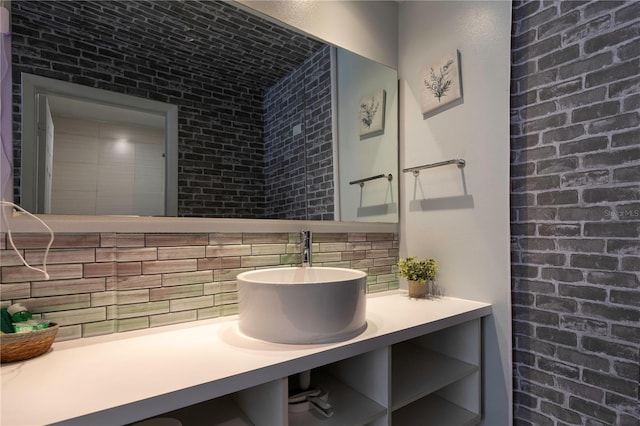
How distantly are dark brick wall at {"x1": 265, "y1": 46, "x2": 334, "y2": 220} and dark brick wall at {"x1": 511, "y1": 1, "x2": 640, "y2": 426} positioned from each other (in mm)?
825

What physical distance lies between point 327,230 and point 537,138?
958 millimetres

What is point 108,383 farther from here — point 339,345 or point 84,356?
point 339,345

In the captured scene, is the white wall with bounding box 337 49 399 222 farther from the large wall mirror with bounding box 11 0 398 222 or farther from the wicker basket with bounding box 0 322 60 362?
the wicker basket with bounding box 0 322 60 362

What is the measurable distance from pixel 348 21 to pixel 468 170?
3.12 ft

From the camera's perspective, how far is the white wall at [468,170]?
4.82 feet

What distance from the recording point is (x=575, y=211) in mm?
1268

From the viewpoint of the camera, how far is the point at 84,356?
37.4 inches

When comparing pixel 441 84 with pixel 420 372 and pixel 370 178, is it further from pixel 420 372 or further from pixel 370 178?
pixel 420 372

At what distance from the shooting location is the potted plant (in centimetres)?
169

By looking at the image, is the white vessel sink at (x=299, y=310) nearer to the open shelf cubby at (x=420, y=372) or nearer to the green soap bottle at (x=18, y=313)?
the open shelf cubby at (x=420, y=372)

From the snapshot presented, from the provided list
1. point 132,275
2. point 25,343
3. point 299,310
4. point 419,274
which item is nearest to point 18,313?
point 25,343

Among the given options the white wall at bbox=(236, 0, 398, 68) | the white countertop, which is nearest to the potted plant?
the white countertop

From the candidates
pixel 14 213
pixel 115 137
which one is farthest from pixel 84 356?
pixel 115 137

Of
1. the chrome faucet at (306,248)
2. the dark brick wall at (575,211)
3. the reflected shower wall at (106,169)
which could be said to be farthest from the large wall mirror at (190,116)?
the dark brick wall at (575,211)
